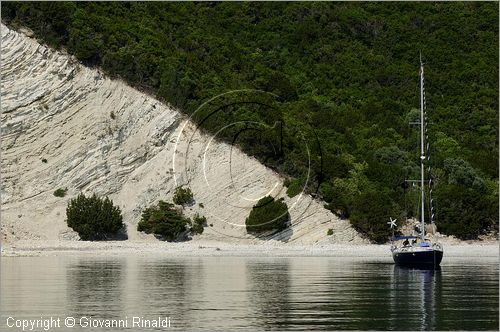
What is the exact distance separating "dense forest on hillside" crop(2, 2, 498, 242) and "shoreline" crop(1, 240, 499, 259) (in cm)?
260

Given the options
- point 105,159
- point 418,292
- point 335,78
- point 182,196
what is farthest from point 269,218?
point 335,78

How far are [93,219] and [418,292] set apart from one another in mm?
25960

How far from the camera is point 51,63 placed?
62438mm

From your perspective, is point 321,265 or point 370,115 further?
point 370,115

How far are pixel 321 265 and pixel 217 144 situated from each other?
16.9m

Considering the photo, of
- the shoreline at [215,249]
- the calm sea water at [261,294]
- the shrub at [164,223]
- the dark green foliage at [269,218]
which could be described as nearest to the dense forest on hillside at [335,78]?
the dark green foliage at [269,218]

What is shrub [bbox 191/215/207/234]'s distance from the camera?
56125 millimetres

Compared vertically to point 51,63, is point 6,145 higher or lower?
lower

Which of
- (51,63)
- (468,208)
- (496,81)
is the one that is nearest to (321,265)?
(468,208)

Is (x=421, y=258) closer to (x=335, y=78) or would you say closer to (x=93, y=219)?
(x=93, y=219)

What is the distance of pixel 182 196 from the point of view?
188ft

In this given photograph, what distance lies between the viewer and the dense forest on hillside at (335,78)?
59656mm

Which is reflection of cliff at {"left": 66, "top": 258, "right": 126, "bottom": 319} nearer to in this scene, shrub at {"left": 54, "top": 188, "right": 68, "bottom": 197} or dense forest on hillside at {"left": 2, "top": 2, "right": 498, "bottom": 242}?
shrub at {"left": 54, "top": 188, "right": 68, "bottom": 197}

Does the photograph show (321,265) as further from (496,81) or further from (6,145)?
(496,81)
